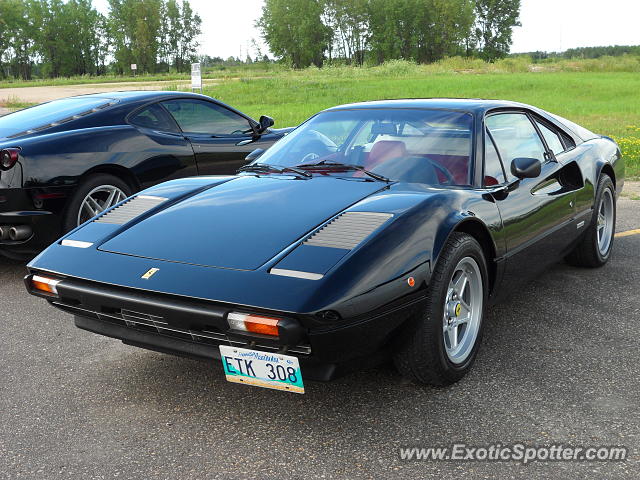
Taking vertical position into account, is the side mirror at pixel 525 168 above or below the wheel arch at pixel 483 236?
above

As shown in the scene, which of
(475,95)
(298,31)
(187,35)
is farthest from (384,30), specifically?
(475,95)

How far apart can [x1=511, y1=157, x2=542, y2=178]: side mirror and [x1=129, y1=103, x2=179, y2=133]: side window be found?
336 cm

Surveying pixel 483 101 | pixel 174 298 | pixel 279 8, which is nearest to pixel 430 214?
pixel 174 298

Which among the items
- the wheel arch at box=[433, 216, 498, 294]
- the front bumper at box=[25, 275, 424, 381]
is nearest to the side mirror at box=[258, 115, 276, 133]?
the wheel arch at box=[433, 216, 498, 294]

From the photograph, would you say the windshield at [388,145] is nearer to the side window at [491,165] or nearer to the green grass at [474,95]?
the side window at [491,165]

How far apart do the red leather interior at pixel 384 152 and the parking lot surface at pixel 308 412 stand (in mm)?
1064

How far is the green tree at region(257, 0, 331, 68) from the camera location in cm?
9550

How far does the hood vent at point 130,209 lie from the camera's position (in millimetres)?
3148

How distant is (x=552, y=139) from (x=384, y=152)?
1.42 meters

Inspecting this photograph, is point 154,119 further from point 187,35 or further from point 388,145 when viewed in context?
point 187,35

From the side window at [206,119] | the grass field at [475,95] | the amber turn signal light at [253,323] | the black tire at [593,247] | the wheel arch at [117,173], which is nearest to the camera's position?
the amber turn signal light at [253,323]

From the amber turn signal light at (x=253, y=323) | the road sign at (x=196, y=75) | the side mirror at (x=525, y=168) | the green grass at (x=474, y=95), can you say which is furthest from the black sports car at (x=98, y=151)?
the road sign at (x=196, y=75)

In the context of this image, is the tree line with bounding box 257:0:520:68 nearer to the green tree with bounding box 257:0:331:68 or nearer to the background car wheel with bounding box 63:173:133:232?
the green tree with bounding box 257:0:331:68

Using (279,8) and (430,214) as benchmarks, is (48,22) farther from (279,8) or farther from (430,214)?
(430,214)
